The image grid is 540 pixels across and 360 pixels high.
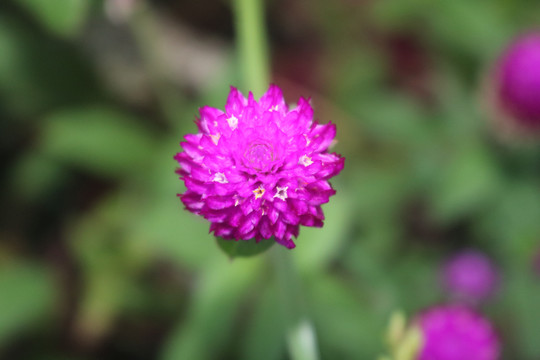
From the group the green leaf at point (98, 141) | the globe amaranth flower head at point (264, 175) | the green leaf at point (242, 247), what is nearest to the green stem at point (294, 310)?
the green leaf at point (242, 247)

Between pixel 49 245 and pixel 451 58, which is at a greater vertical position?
pixel 451 58

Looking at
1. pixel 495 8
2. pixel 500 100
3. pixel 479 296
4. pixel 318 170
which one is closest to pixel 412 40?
pixel 495 8

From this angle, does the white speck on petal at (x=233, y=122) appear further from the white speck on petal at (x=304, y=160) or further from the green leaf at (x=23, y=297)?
the green leaf at (x=23, y=297)

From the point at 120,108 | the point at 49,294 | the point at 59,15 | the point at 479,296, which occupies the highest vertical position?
the point at 120,108

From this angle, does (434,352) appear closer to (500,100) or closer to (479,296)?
(479,296)

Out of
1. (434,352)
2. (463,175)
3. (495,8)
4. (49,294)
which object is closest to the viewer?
(434,352)

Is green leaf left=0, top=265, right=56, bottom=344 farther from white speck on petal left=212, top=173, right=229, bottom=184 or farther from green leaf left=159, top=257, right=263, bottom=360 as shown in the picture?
white speck on petal left=212, top=173, right=229, bottom=184
